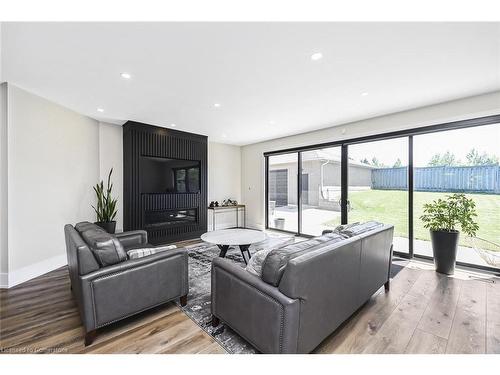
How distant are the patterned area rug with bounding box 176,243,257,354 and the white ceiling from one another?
2.48 metres

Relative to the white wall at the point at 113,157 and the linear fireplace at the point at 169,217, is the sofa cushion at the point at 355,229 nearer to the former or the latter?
the linear fireplace at the point at 169,217

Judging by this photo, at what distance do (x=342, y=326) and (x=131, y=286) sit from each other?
1.91 m

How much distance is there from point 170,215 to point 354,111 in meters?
4.24

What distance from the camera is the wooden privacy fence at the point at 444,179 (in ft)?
10.2

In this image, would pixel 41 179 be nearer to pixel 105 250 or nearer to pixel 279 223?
pixel 105 250

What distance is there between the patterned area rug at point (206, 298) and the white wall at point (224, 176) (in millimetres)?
1974

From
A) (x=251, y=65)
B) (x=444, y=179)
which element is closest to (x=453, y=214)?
(x=444, y=179)

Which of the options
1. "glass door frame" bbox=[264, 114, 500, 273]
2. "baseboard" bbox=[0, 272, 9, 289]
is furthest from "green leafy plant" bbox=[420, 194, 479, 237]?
"baseboard" bbox=[0, 272, 9, 289]

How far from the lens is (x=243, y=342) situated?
1696 mm

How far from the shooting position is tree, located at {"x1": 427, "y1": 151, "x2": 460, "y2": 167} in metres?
3.39

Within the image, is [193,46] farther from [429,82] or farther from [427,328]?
[427,328]

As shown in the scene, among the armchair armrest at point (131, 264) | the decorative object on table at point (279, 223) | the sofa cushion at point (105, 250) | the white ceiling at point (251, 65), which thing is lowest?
the decorative object on table at point (279, 223)

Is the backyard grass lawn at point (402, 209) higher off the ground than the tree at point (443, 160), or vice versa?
the tree at point (443, 160)

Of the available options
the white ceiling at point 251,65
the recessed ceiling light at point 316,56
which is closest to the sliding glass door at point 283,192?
the white ceiling at point 251,65
